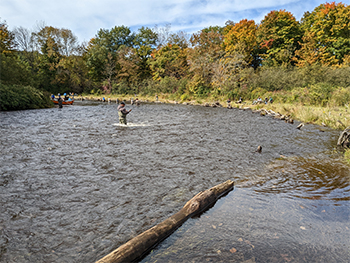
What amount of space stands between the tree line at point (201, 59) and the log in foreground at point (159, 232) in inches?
1040

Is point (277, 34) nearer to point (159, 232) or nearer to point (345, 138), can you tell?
point (345, 138)

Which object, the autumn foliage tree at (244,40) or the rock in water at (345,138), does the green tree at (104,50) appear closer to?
the autumn foliage tree at (244,40)

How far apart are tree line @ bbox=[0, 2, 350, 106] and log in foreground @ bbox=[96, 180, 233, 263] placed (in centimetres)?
2642

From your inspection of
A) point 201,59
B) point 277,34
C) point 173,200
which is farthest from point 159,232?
point 277,34

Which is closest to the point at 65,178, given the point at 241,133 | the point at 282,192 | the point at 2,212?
the point at 2,212

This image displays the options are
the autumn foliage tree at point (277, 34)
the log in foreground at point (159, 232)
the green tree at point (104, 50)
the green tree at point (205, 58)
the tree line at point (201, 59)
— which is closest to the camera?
the log in foreground at point (159, 232)

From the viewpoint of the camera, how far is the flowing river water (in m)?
3.93

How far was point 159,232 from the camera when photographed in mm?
3922

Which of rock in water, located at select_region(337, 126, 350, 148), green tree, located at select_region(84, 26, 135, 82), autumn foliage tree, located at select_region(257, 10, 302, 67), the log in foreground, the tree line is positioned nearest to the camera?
the log in foreground

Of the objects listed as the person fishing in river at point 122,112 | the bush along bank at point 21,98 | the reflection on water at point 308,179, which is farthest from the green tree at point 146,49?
the reflection on water at point 308,179

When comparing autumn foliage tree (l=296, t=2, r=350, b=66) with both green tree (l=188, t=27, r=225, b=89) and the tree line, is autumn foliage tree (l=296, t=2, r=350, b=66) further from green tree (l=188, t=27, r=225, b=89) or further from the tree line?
green tree (l=188, t=27, r=225, b=89)

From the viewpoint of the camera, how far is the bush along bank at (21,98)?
2616 centimetres

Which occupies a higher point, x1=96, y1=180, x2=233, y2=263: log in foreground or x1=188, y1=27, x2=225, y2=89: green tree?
x1=188, y1=27, x2=225, y2=89: green tree

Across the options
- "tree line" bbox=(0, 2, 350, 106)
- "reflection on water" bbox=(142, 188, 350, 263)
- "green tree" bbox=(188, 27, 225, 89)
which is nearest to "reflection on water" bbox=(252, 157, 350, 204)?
"reflection on water" bbox=(142, 188, 350, 263)
